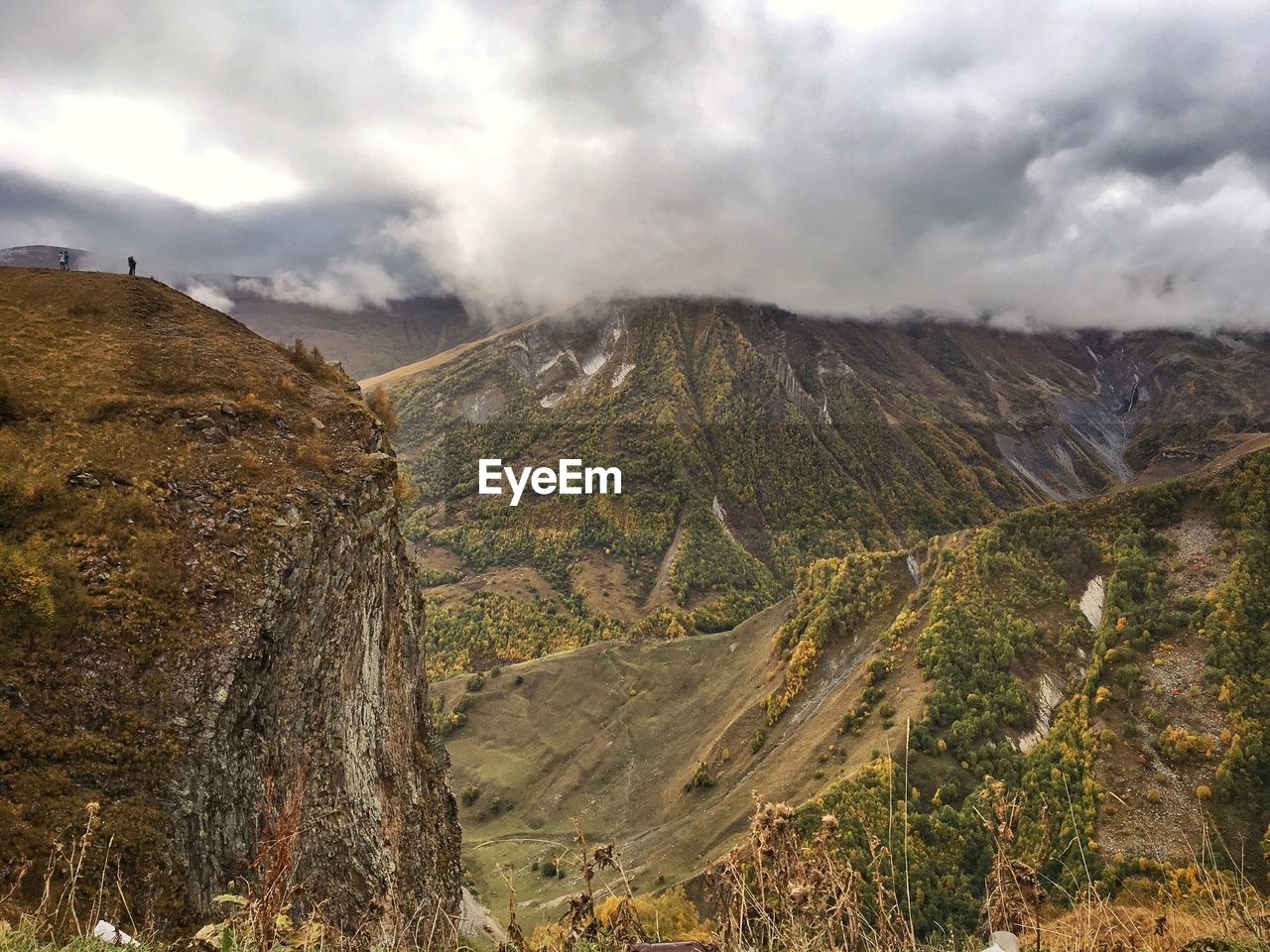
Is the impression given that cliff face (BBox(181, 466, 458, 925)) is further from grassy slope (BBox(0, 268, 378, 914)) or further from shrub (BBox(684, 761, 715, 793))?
shrub (BBox(684, 761, 715, 793))

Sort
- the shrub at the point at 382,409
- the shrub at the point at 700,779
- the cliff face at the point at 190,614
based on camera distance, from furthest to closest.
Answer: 1. the shrub at the point at 700,779
2. the shrub at the point at 382,409
3. the cliff face at the point at 190,614

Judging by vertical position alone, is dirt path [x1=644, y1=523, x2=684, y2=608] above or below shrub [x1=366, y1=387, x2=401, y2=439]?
below

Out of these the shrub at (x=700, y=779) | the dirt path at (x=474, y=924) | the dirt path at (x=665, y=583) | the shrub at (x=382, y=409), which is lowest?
the shrub at (x=700, y=779)

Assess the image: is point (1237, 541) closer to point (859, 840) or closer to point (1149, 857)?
point (1149, 857)

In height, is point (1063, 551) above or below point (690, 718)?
above

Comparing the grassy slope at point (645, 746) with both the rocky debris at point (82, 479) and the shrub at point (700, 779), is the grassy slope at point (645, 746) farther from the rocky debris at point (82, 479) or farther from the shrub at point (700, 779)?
the rocky debris at point (82, 479)

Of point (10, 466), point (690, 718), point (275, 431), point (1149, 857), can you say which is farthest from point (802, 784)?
point (10, 466)

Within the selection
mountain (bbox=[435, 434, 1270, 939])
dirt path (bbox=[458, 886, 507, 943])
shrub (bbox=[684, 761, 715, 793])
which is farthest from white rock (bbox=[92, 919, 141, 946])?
shrub (bbox=[684, 761, 715, 793])

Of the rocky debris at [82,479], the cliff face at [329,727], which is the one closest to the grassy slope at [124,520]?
the rocky debris at [82,479]
